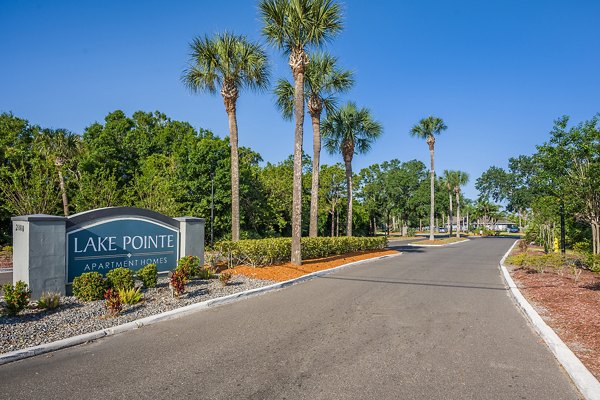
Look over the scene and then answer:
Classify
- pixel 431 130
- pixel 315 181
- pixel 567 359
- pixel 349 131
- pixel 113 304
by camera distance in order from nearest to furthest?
1. pixel 567 359
2. pixel 113 304
3. pixel 315 181
4. pixel 349 131
5. pixel 431 130

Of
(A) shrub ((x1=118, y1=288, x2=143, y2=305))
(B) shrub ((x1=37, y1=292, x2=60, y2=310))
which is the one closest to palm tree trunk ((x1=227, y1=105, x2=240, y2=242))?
(A) shrub ((x1=118, y1=288, x2=143, y2=305))

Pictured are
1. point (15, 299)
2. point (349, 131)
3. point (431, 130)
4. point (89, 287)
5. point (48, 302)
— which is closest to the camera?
point (15, 299)

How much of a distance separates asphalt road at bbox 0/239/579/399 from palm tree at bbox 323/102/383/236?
19034mm

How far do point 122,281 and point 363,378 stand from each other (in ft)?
21.6

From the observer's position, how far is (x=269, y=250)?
14891 millimetres

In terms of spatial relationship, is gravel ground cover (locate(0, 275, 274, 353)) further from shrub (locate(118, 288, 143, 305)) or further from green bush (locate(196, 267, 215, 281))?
green bush (locate(196, 267, 215, 281))

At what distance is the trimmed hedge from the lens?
14.4 meters

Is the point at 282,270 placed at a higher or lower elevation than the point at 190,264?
lower

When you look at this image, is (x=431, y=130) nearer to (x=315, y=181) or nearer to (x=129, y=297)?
(x=315, y=181)

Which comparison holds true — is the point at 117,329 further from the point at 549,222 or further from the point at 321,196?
the point at 321,196

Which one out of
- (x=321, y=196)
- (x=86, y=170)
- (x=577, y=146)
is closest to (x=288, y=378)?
(x=577, y=146)

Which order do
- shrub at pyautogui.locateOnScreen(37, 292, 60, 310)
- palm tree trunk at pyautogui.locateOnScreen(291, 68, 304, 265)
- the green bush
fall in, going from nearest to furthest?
shrub at pyautogui.locateOnScreen(37, 292, 60, 310), the green bush, palm tree trunk at pyautogui.locateOnScreen(291, 68, 304, 265)

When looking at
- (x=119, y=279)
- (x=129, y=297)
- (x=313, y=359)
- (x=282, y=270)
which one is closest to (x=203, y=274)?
(x=119, y=279)

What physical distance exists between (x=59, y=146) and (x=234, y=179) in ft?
61.9
